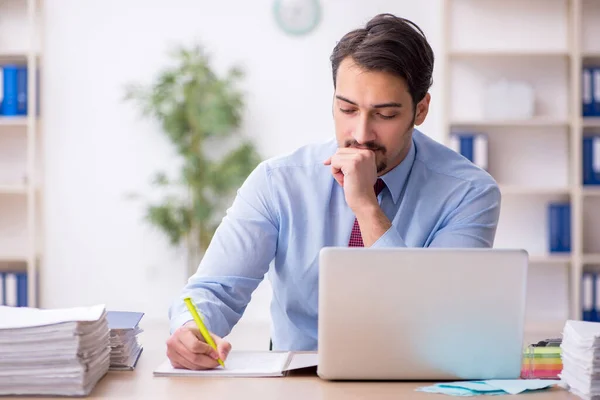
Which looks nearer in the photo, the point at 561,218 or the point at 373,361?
the point at 373,361

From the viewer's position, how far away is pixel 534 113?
16.7 feet

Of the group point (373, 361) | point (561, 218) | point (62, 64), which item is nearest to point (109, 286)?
point (62, 64)

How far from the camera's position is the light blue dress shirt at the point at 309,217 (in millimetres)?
2047

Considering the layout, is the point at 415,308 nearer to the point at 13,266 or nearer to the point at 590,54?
the point at 590,54

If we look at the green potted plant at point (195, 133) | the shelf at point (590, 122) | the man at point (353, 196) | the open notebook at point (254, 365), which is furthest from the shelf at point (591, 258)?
the open notebook at point (254, 365)

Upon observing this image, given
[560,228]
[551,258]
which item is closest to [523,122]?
[560,228]

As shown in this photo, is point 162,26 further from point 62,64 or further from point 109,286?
point 109,286

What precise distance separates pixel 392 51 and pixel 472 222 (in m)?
0.44

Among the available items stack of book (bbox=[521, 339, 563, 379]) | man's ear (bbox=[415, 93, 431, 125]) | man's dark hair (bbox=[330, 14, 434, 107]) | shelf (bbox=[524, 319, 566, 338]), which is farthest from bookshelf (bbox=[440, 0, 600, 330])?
stack of book (bbox=[521, 339, 563, 379])

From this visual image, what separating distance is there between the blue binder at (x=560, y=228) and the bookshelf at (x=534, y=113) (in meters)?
0.15

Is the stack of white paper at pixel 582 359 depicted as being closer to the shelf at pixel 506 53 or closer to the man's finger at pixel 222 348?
the man's finger at pixel 222 348

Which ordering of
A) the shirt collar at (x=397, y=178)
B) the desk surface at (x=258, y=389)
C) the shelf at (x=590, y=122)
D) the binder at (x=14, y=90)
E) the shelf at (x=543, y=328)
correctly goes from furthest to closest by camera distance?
1. the binder at (x=14, y=90)
2. the shelf at (x=590, y=122)
3. the shelf at (x=543, y=328)
4. the shirt collar at (x=397, y=178)
5. the desk surface at (x=258, y=389)

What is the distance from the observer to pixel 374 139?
6.65 feet

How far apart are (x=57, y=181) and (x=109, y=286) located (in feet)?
2.32
